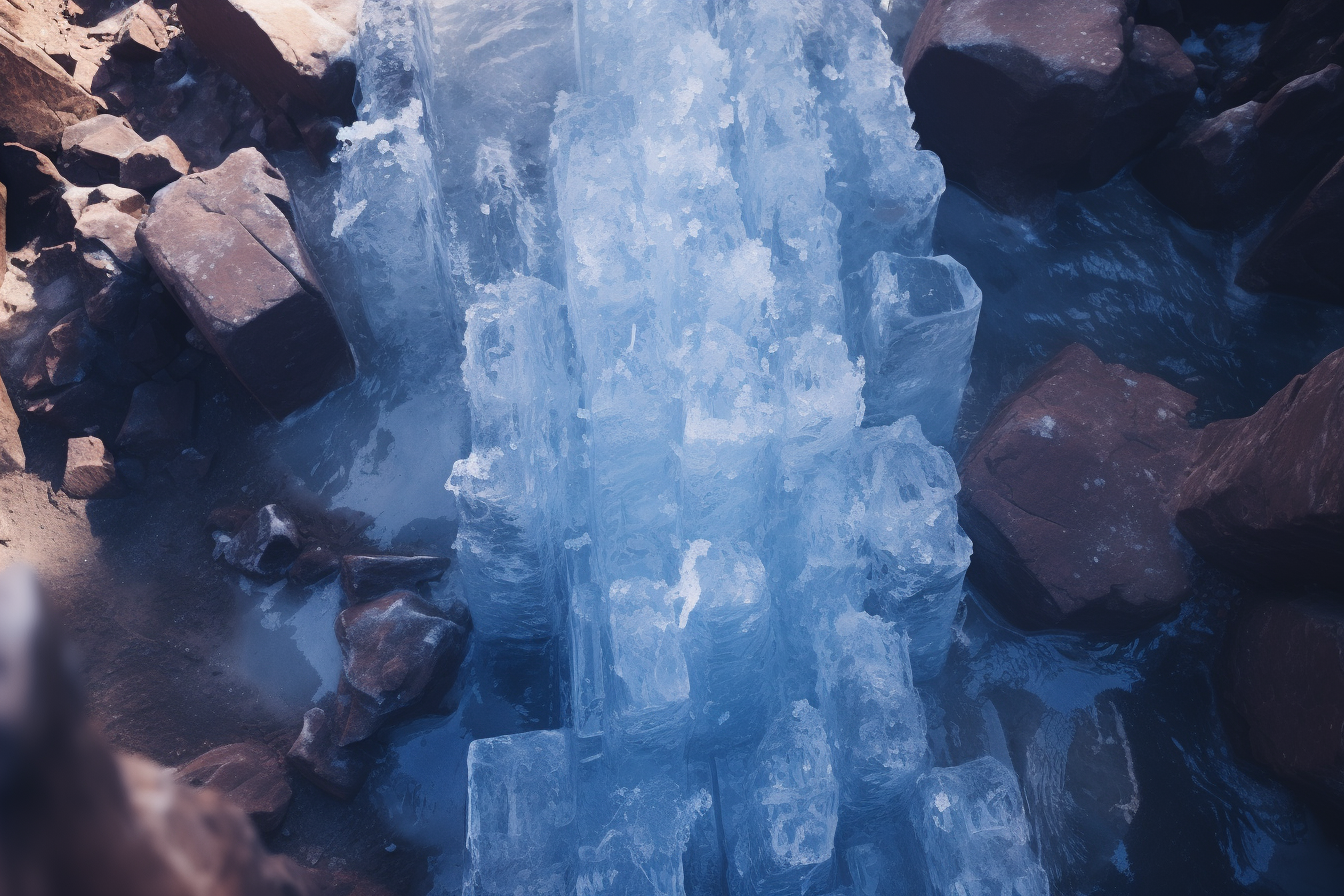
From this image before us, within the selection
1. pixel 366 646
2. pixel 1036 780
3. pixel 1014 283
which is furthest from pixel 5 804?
pixel 1014 283

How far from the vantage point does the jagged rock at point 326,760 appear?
7.51 feet

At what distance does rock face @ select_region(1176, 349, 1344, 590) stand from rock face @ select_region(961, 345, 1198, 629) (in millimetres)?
119

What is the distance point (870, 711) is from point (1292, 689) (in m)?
1.25

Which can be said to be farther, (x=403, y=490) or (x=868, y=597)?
(x=403, y=490)

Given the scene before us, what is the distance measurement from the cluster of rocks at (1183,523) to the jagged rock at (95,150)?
350cm

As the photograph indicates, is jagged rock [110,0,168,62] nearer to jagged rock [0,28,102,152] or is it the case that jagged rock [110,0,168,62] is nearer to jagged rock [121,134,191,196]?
jagged rock [0,28,102,152]

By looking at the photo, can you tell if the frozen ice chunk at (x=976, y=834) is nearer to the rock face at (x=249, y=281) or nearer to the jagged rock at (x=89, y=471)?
the rock face at (x=249, y=281)

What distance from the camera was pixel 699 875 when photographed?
2170 mm

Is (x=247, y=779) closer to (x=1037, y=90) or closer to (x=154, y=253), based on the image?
(x=154, y=253)

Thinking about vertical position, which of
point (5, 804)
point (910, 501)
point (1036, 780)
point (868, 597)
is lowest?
point (1036, 780)

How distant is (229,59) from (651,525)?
9.58ft

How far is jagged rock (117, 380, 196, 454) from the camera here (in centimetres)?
284

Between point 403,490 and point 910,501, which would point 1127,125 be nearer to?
point 910,501

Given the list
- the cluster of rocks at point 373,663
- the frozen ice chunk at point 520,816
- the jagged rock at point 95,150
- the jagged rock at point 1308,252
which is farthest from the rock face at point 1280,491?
the jagged rock at point 95,150
